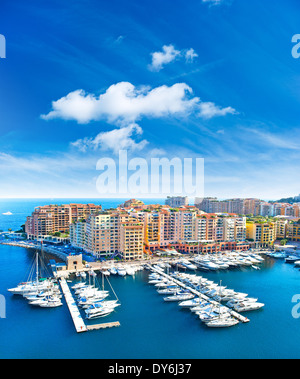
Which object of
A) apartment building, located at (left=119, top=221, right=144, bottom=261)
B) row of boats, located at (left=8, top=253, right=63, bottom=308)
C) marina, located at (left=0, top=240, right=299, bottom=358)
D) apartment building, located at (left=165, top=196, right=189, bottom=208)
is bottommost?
marina, located at (left=0, top=240, right=299, bottom=358)

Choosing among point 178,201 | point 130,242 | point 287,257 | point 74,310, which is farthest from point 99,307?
point 178,201

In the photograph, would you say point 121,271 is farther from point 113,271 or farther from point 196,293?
point 196,293

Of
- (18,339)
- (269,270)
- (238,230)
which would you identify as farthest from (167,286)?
(238,230)

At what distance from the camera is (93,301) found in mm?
9133

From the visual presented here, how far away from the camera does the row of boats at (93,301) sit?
836 cm

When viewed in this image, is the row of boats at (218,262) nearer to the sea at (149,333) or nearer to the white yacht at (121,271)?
the white yacht at (121,271)

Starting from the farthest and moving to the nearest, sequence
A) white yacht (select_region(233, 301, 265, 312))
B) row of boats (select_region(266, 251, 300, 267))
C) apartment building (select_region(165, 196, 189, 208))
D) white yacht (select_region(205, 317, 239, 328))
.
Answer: apartment building (select_region(165, 196, 189, 208)) → row of boats (select_region(266, 251, 300, 267)) → white yacht (select_region(233, 301, 265, 312)) → white yacht (select_region(205, 317, 239, 328))

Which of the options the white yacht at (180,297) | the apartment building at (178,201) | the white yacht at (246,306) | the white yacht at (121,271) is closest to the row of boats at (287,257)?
the white yacht at (246,306)

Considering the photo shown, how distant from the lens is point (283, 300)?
33.2 ft

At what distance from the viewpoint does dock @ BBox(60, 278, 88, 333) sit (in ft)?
24.2

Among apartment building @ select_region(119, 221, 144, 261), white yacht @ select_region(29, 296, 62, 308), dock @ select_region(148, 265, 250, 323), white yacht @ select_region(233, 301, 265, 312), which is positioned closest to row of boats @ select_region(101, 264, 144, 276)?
dock @ select_region(148, 265, 250, 323)

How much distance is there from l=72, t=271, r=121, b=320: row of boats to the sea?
10.8 inches

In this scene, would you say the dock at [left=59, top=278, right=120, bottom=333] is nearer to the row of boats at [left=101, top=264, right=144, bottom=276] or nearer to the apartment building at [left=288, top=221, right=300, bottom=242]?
the row of boats at [left=101, top=264, right=144, bottom=276]

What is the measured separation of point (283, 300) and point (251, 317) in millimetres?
2423
